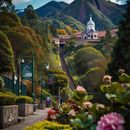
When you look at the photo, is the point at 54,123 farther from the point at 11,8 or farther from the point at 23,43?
the point at 11,8

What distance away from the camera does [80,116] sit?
568 centimetres

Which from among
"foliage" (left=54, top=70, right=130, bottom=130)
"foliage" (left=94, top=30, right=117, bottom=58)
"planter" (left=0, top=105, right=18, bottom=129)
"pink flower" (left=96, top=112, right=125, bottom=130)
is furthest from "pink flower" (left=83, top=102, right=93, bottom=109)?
"foliage" (left=94, top=30, right=117, bottom=58)

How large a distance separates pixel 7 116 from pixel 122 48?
22947mm

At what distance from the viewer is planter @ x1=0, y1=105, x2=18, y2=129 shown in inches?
873

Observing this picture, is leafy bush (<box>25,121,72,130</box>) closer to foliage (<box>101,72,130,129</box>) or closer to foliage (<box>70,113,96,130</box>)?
foliage (<box>101,72,130,129</box>)

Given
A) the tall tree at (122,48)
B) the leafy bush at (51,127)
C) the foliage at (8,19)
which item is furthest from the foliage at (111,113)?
the foliage at (8,19)

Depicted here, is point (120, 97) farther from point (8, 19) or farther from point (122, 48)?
point (8, 19)

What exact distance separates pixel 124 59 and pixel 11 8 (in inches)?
1508

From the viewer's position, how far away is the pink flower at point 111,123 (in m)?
5.02

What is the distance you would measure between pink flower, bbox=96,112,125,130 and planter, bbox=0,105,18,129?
17.1 m

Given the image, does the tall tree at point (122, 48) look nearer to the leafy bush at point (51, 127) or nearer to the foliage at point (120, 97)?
the leafy bush at point (51, 127)

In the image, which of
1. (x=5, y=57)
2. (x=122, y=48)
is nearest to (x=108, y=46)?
(x=122, y=48)

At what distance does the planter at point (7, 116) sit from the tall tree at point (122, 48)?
19125mm

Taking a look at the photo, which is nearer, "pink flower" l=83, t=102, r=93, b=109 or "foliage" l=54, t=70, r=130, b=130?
"foliage" l=54, t=70, r=130, b=130
